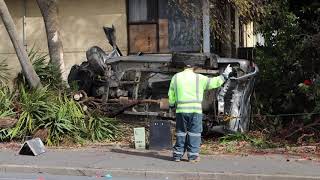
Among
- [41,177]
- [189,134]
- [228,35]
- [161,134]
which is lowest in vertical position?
[41,177]

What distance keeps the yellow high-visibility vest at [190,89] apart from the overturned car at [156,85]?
5.40 ft

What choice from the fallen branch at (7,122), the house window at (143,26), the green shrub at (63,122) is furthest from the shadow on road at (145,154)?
the house window at (143,26)

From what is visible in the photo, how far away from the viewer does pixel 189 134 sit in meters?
10.4

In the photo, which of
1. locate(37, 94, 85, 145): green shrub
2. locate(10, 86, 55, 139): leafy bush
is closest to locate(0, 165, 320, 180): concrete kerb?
locate(37, 94, 85, 145): green shrub

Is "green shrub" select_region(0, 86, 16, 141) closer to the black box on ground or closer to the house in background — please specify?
the black box on ground

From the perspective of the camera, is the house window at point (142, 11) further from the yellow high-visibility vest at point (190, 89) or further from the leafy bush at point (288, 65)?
the yellow high-visibility vest at point (190, 89)

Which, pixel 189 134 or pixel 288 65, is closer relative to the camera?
pixel 189 134

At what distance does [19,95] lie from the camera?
13.7 meters

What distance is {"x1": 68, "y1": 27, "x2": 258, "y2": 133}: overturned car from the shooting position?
12.2 metres

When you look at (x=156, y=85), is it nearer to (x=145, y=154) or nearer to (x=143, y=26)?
(x=145, y=154)

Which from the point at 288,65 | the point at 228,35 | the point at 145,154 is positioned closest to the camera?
the point at 145,154

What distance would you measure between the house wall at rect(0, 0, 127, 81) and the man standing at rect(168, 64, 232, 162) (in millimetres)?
7280

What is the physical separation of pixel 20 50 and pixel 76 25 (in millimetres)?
4346

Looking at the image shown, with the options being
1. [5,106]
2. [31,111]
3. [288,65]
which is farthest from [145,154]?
[288,65]
